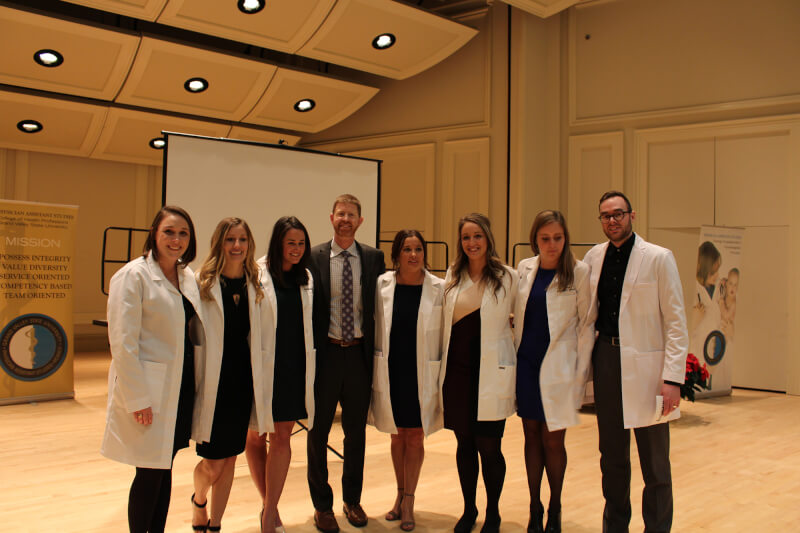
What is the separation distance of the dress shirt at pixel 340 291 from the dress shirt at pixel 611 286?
3.48ft

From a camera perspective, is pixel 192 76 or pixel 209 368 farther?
pixel 192 76

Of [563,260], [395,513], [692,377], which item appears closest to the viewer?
[563,260]

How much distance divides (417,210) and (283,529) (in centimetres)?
597

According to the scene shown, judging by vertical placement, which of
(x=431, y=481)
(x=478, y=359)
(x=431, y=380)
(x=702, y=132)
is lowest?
(x=431, y=481)

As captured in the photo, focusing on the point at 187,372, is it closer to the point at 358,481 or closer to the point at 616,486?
the point at 358,481

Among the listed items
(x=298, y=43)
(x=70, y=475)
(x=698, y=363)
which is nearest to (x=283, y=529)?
(x=70, y=475)

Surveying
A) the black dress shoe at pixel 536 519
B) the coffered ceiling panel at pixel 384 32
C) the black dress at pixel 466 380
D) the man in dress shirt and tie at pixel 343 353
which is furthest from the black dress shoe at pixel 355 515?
the coffered ceiling panel at pixel 384 32

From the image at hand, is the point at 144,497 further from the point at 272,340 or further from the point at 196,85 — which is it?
the point at 196,85

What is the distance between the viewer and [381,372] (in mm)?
2924

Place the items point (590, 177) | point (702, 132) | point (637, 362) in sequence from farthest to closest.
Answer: point (590, 177) < point (702, 132) < point (637, 362)

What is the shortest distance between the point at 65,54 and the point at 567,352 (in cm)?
596

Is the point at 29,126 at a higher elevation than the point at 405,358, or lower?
higher

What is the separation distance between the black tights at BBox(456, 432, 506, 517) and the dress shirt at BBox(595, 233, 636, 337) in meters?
0.70

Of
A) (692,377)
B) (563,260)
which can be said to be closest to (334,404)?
(563,260)
